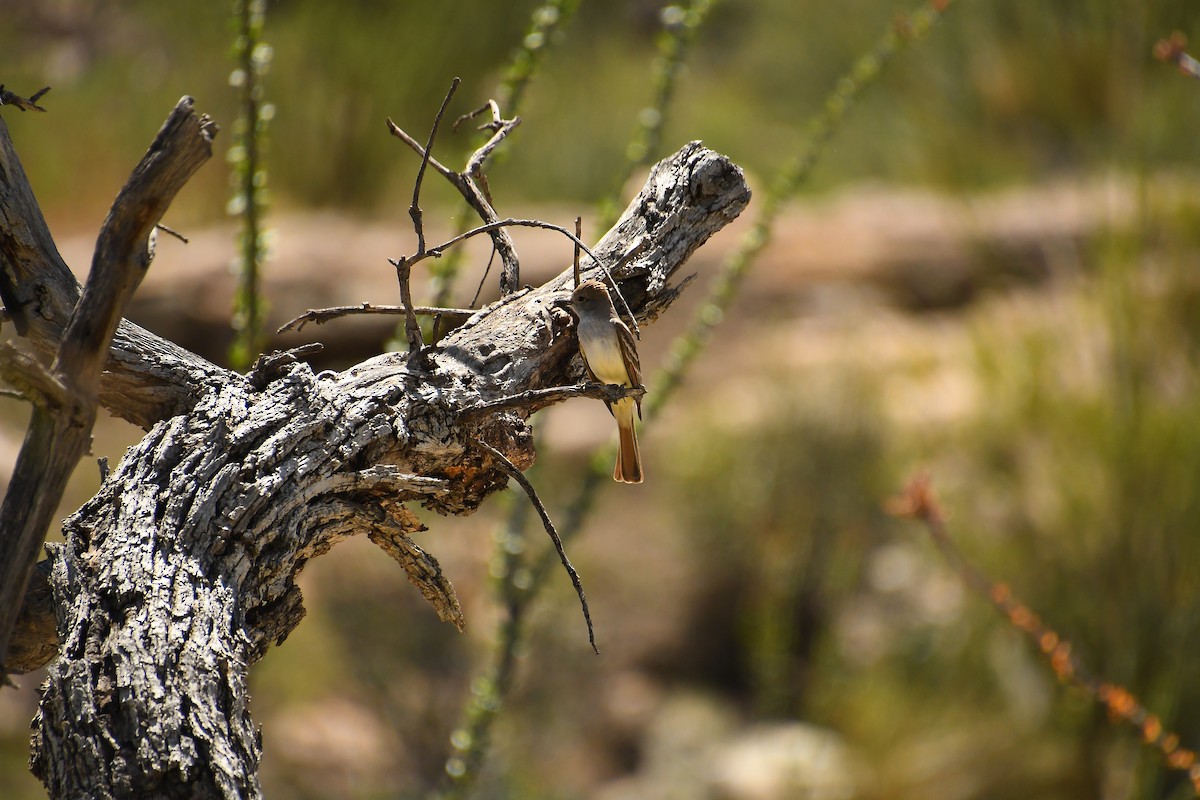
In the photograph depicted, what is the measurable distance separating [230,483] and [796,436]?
18.1 ft

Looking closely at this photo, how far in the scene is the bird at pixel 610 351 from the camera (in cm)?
124

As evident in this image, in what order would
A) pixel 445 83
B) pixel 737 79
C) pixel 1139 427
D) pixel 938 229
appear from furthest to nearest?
pixel 737 79, pixel 938 229, pixel 445 83, pixel 1139 427

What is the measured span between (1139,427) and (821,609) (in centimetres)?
284

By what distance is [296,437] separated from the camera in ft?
3.38

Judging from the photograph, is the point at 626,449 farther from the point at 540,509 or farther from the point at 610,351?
the point at 540,509

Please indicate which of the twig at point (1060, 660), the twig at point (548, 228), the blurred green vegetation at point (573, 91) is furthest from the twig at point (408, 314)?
the twig at point (1060, 660)

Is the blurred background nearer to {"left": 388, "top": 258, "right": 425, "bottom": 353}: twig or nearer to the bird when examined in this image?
the bird

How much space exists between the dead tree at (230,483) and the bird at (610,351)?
0.09 feet

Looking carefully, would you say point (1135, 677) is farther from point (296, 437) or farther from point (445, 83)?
point (445, 83)

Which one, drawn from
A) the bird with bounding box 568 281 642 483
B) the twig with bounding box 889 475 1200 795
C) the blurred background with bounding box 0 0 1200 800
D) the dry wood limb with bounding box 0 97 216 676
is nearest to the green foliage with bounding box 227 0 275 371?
the blurred background with bounding box 0 0 1200 800

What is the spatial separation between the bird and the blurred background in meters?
0.34

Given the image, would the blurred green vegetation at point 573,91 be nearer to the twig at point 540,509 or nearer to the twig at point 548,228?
the twig at point 548,228

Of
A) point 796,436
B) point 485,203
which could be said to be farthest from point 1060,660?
point 796,436

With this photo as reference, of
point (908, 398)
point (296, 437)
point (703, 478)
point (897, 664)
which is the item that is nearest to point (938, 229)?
point (908, 398)
